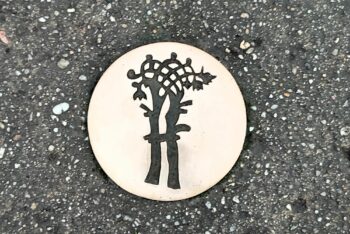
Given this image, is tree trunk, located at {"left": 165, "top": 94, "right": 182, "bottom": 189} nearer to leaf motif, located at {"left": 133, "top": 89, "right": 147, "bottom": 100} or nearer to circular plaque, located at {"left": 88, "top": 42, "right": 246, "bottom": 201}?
circular plaque, located at {"left": 88, "top": 42, "right": 246, "bottom": 201}

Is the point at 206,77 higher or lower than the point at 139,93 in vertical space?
higher

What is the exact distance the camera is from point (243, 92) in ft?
7.93

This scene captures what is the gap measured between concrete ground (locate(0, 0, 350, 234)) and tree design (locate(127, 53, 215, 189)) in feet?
0.41

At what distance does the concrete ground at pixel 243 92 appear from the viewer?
2328 mm

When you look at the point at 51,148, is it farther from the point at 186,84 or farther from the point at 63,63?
the point at 186,84

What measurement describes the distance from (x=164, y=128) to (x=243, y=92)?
388mm

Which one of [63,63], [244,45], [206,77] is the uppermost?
[244,45]

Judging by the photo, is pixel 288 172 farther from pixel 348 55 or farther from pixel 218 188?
pixel 348 55

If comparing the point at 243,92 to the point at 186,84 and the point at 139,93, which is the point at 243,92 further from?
the point at 139,93

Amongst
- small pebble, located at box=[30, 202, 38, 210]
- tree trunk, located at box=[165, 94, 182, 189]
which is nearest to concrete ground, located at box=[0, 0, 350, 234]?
small pebble, located at box=[30, 202, 38, 210]

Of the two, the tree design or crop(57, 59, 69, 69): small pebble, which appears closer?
the tree design

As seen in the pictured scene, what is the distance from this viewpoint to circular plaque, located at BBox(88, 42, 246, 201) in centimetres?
230

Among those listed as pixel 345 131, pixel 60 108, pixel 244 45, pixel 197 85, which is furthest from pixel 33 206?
pixel 345 131

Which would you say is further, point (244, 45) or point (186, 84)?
point (244, 45)
